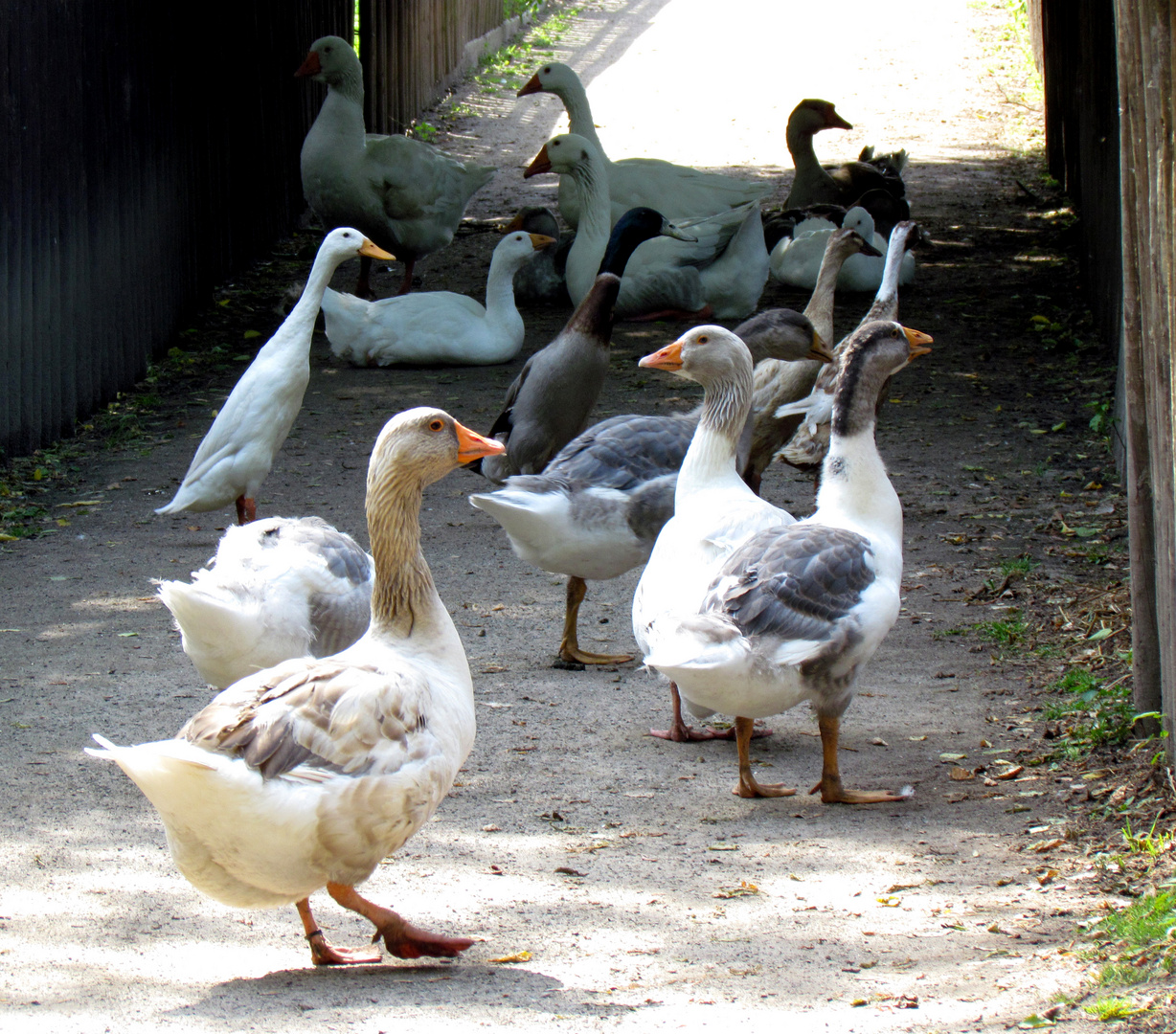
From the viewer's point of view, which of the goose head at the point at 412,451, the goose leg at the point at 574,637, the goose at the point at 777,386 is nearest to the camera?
the goose head at the point at 412,451

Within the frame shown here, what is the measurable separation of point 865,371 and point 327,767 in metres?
2.59

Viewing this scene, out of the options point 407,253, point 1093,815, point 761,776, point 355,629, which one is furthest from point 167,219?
point 1093,815

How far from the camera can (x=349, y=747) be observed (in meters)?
3.07

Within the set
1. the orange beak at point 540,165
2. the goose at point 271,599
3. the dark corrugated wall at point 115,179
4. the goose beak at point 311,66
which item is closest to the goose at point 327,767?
the goose at point 271,599

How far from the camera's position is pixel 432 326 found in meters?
10.0

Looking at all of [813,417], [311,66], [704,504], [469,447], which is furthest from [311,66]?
[469,447]

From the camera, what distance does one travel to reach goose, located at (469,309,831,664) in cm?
518

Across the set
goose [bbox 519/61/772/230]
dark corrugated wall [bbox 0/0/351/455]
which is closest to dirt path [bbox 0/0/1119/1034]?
dark corrugated wall [bbox 0/0/351/455]

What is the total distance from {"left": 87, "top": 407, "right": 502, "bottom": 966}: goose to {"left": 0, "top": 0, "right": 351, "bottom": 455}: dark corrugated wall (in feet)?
17.9

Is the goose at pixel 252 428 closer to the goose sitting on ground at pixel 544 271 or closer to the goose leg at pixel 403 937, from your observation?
the goose leg at pixel 403 937

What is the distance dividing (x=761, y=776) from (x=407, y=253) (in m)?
8.21

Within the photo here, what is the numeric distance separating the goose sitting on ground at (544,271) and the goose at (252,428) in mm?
5390

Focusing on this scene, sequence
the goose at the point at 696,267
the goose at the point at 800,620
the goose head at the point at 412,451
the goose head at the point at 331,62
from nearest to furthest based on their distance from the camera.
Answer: the goose head at the point at 412,451, the goose at the point at 800,620, the goose at the point at 696,267, the goose head at the point at 331,62

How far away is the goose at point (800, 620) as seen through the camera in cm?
392
